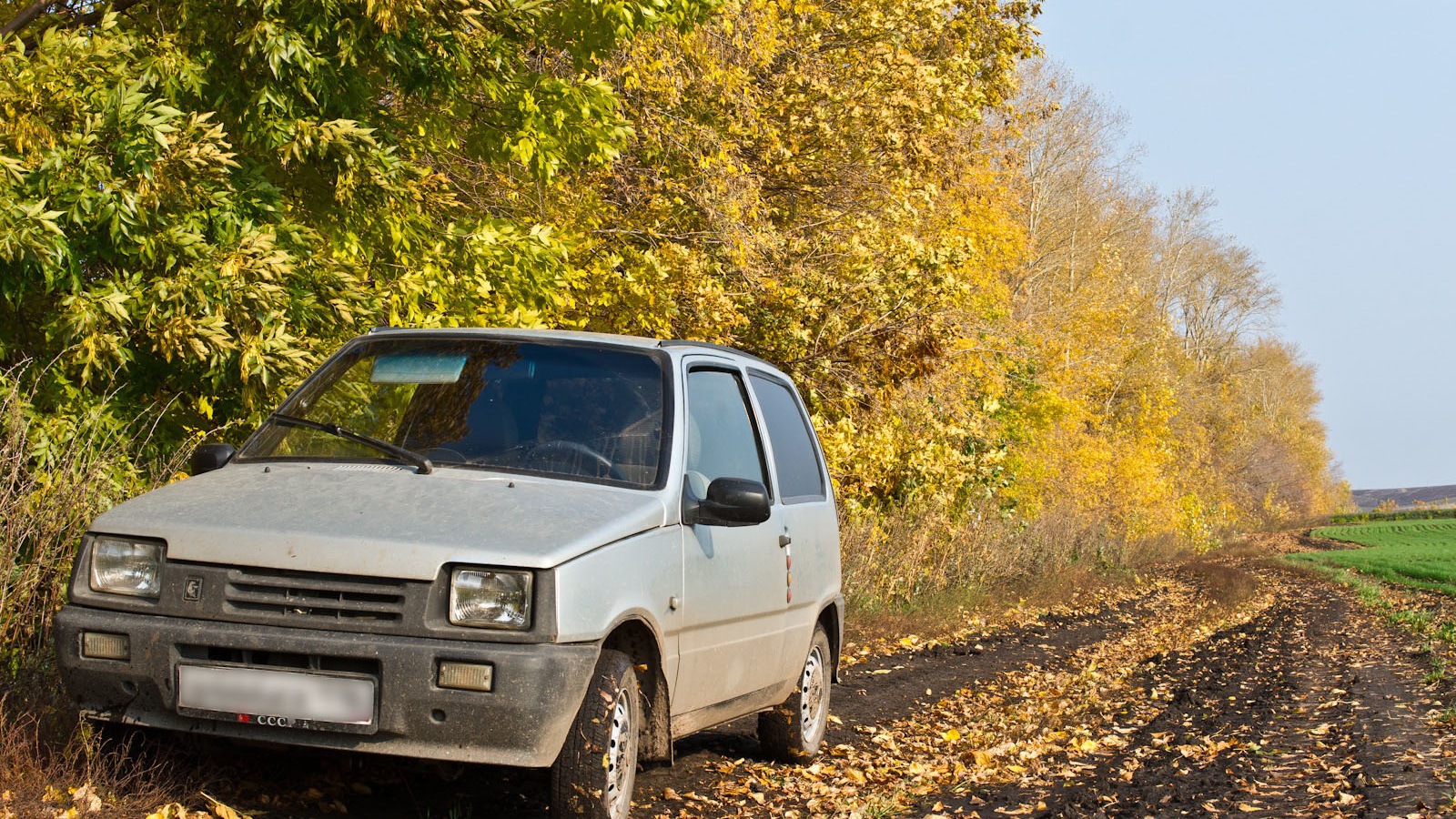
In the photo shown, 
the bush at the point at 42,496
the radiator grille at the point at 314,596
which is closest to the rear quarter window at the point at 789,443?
the radiator grille at the point at 314,596

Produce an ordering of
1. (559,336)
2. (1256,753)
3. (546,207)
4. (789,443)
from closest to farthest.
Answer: (559,336) → (789,443) → (1256,753) → (546,207)

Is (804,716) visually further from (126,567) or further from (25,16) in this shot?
(25,16)

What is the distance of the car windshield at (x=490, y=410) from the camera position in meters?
5.36

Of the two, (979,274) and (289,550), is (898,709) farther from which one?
(979,274)

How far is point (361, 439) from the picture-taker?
543cm

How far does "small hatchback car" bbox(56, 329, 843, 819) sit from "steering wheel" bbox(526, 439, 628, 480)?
13mm

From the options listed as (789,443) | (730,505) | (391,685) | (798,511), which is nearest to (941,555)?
(789,443)

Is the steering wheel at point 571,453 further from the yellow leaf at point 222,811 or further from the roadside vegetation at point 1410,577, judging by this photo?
the roadside vegetation at point 1410,577

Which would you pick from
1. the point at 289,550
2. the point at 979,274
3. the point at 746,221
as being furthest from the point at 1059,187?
the point at 289,550

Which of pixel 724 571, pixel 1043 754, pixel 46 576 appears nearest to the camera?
pixel 724 571

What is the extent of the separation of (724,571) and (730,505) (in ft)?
1.46

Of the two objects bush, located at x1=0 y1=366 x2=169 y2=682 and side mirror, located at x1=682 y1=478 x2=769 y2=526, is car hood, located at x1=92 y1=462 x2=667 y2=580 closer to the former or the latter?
side mirror, located at x1=682 y1=478 x2=769 y2=526

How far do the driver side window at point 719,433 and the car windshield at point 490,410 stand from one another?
0.86 ft

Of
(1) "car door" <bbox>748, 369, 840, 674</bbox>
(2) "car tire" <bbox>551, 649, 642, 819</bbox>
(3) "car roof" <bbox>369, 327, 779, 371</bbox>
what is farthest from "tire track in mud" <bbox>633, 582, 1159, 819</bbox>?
(3) "car roof" <bbox>369, 327, 779, 371</bbox>
